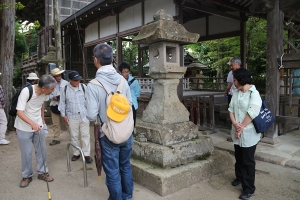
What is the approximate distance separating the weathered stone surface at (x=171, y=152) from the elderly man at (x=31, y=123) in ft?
4.89

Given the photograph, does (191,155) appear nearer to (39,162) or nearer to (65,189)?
(65,189)

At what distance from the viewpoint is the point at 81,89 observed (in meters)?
4.90

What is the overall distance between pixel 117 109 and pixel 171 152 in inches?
56.5

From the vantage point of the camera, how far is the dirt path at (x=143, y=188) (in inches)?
130

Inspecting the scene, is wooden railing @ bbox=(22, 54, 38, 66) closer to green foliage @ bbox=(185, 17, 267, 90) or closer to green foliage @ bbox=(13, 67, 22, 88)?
green foliage @ bbox=(13, 67, 22, 88)

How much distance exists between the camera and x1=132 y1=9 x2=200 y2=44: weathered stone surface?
365 centimetres

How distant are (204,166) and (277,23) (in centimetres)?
361

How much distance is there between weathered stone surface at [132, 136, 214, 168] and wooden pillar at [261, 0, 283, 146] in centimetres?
211

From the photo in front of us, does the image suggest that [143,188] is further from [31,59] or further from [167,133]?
[31,59]

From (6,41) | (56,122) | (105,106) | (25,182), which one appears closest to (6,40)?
(6,41)

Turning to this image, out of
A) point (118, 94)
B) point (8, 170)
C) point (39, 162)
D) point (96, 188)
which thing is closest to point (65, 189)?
point (96, 188)

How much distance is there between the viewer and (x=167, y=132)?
3.75 metres

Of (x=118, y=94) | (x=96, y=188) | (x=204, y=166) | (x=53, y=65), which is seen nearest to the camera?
(x=118, y=94)

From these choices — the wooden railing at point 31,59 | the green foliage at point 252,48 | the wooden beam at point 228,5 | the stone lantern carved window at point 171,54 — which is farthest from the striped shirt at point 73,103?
the wooden railing at point 31,59
